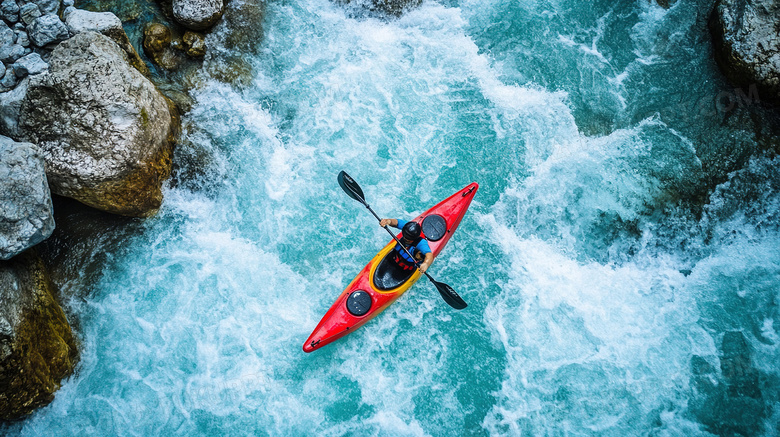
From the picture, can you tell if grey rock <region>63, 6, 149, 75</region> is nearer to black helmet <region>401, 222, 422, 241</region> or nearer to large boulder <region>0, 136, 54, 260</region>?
large boulder <region>0, 136, 54, 260</region>

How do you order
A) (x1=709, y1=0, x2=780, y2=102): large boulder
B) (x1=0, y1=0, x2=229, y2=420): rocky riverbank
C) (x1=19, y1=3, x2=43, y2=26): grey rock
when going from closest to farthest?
1. (x1=0, y1=0, x2=229, y2=420): rocky riverbank
2. (x1=19, y1=3, x2=43, y2=26): grey rock
3. (x1=709, y1=0, x2=780, y2=102): large boulder

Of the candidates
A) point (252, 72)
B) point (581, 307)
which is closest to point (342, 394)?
point (581, 307)

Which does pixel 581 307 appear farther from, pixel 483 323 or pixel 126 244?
pixel 126 244

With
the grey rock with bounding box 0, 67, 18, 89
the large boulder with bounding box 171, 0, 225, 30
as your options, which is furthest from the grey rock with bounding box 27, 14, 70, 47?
the large boulder with bounding box 171, 0, 225, 30

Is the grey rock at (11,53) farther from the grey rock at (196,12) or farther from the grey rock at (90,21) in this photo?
the grey rock at (196,12)

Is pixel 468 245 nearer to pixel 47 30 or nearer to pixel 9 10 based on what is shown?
pixel 47 30

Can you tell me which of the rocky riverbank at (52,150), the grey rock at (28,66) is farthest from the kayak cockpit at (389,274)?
the grey rock at (28,66)
